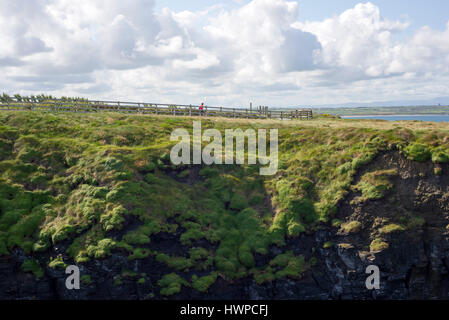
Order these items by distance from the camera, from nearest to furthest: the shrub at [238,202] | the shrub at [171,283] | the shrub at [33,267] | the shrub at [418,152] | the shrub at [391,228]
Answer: the shrub at [171,283]
the shrub at [33,267]
the shrub at [391,228]
the shrub at [418,152]
the shrub at [238,202]

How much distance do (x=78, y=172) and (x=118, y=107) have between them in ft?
72.2

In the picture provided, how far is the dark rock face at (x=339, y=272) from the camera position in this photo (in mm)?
25047

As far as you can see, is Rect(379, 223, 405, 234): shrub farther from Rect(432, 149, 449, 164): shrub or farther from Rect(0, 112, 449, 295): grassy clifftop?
Rect(432, 149, 449, 164): shrub

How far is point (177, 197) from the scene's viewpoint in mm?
30875

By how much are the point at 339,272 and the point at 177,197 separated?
44.5ft

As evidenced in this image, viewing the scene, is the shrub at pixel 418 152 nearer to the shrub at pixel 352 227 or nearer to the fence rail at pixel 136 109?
the shrub at pixel 352 227

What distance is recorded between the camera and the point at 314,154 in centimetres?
3431

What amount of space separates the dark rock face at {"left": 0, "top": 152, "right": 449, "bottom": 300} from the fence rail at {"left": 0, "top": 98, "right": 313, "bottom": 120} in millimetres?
28374

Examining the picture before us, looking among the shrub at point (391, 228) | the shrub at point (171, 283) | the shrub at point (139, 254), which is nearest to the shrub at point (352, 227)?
the shrub at point (391, 228)

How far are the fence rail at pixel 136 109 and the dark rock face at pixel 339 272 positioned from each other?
2837 centimetres

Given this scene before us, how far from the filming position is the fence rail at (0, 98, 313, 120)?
49125 millimetres

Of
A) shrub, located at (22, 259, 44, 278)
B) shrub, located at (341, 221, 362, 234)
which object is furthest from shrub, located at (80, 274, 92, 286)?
shrub, located at (341, 221, 362, 234)
